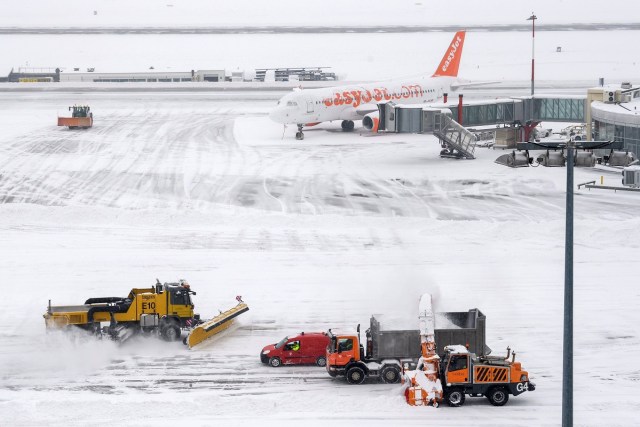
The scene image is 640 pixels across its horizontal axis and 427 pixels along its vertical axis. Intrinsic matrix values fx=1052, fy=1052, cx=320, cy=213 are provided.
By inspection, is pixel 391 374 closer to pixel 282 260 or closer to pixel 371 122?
pixel 282 260

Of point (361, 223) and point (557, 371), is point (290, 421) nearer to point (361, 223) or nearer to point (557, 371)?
point (557, 371)

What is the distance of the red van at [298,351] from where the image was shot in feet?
116

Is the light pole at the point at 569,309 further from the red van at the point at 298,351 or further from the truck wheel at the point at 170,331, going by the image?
the truck wheel at the point at 170,331

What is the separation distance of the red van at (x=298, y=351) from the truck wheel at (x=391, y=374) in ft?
9.65

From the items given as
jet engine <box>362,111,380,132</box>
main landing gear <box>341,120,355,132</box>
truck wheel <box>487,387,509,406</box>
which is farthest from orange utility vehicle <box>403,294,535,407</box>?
main landing gear <box>341,120,355,132</box>

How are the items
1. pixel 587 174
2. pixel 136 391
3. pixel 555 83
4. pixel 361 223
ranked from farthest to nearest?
pixel 555 83
pixel 587 174
pixel 361 223
pixel 136 391

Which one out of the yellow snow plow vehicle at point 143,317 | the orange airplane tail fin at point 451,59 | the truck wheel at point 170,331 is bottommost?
the truck wheel at point 170,331

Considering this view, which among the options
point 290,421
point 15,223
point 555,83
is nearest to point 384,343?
point 290,421

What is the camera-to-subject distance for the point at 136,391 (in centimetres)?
3281

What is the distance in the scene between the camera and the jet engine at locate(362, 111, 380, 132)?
91125 millimetres

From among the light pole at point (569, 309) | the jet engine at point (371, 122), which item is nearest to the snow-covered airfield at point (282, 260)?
the jet engine at point (371, 122)

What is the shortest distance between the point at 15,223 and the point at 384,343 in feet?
107

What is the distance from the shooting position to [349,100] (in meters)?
93.6

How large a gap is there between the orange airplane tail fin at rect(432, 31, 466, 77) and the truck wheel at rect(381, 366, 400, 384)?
7560 cm
